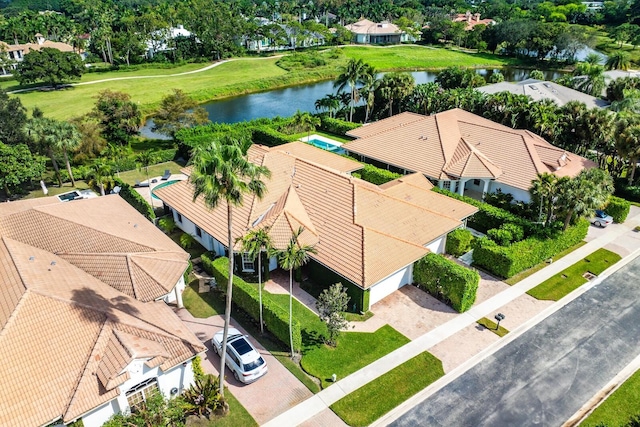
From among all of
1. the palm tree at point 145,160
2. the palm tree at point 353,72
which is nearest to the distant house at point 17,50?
the palm tree at point 145,160

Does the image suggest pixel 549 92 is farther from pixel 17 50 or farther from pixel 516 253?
pixel 17 50

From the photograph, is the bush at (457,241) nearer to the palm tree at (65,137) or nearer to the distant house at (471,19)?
the palm tree at (65,137)

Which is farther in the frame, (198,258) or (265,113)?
(265,113)

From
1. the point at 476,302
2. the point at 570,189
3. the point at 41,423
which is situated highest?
the point at 570,189

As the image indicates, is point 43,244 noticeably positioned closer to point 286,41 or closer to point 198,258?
point 198,258

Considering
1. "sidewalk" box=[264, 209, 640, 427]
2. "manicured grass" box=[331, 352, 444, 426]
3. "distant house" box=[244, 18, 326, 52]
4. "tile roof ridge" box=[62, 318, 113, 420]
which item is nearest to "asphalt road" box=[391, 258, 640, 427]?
"manicured grass" box=[331, 352, 444, 426]

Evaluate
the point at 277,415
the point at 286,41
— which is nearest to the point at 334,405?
the point at 277,415

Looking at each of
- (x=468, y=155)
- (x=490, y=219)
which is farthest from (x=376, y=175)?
(x=490, y=219)
